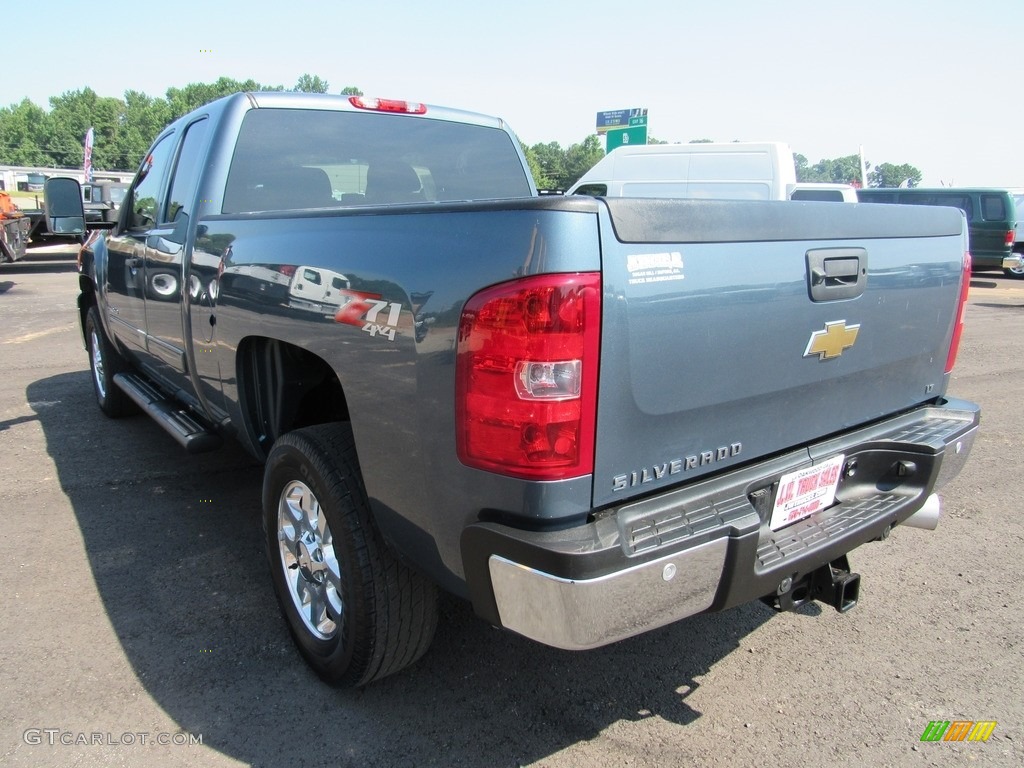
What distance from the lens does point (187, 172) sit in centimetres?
368

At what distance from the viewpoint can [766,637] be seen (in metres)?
2.94

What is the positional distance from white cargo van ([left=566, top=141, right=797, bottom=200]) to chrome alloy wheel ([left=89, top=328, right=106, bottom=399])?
773 centimetres

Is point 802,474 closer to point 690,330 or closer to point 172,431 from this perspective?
point 690,330

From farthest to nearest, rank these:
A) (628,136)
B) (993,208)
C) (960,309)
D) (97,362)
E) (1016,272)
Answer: (628,136) < (1016,272) < (993,208) < (97,362) < (960,309)

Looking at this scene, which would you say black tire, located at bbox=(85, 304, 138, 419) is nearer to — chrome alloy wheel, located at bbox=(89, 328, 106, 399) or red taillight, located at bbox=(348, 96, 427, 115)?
chrome alloy wheel, located at bbox=(89, 328, 106, 399)

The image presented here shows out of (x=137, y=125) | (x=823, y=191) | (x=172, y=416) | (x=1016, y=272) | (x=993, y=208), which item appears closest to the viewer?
(x=172, y=416)

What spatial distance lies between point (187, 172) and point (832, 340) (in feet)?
9.94

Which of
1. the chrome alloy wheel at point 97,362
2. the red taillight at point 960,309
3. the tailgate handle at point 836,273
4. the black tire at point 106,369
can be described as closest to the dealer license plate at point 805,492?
the tailgate handle at point 836,273

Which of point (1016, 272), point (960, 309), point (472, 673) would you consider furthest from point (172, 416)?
point (1016, 272)

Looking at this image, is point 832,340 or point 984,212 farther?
point 984,212

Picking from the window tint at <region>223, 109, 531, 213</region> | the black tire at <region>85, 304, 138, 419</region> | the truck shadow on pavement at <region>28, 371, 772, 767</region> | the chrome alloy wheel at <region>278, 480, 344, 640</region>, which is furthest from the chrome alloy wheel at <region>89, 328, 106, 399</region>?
the chrome alloy wheel at <region>278, 480, 344, 640</region>

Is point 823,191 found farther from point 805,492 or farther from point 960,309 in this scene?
point 805,492

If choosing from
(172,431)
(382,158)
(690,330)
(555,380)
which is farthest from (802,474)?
(172,431)

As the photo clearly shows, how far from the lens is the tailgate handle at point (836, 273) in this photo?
7.15 feet
